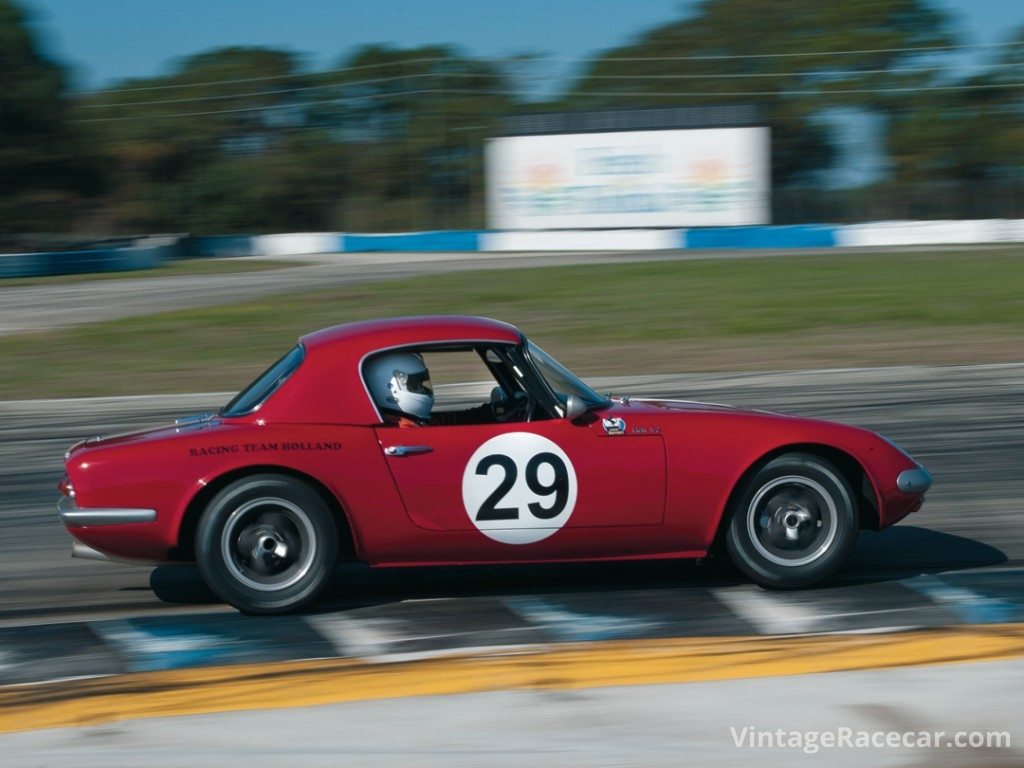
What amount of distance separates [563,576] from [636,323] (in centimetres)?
1278

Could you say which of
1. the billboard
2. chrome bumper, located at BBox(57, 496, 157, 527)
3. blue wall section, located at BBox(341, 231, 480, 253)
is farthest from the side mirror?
the billboard

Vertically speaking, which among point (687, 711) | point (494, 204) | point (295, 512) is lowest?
point (687, 711)

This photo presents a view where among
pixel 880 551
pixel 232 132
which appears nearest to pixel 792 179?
pixel 232 132

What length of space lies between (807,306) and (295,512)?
15.4m

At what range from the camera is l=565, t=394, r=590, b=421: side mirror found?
5.12 metres

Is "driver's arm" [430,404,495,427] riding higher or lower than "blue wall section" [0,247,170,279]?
lower

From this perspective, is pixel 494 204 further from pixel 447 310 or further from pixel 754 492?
pixel 754 492

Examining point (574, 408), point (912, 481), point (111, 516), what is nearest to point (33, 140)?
point (111, 516)

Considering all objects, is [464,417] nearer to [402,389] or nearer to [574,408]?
[402,389]

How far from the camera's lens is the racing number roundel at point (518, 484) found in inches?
203

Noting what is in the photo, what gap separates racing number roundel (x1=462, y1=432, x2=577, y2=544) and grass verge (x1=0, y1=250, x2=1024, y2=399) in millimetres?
8579

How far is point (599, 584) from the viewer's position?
5.61 meters

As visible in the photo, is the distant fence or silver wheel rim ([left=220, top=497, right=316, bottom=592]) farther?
the distant fence

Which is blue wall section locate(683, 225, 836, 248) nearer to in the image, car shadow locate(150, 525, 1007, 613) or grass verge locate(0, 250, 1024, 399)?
grass verge locate(0, 250, 1024, 399)
